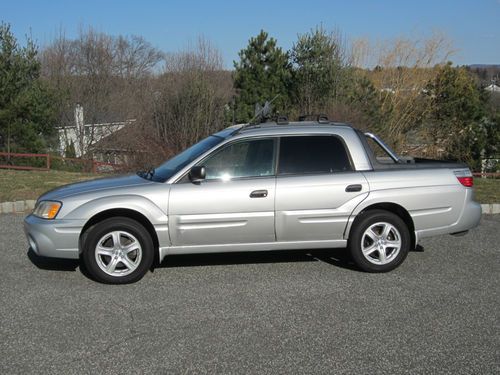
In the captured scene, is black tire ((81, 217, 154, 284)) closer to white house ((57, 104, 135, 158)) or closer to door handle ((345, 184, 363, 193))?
door handle ((345, 184, 363, 193))

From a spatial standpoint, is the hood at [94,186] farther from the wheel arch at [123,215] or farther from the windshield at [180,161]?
the wheel arch at [123,215]

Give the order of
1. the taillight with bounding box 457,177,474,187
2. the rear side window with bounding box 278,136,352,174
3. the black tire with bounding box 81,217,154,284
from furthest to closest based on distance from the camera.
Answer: the taillight with bounding box 457,177,474,187, the rear side window with bounding box 278,136,352,174, the black tire with bounding box 81,217,154,284

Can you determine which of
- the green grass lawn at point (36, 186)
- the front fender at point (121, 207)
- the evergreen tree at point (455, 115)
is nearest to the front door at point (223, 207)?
the front fender at point (121, 207)

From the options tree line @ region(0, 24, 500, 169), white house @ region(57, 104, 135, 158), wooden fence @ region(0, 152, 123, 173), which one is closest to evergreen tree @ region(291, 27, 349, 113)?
tree line @ region(0, 24, 500, 169)

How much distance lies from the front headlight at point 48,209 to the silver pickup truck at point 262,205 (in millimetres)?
11

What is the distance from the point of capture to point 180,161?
6.20 meters

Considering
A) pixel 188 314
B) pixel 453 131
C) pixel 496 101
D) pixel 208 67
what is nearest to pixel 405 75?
pixel 453 131

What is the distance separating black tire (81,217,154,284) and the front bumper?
0.11 meters

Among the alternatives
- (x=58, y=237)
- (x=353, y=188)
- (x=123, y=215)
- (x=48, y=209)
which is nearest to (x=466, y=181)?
(x=353, y=188)

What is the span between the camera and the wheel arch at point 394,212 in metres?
5.92

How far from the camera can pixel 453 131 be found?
35562 millimetres

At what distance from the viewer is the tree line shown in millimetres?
22422

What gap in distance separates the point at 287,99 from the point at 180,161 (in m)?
20.3

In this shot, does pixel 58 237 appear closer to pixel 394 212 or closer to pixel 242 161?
pixel 242 161
